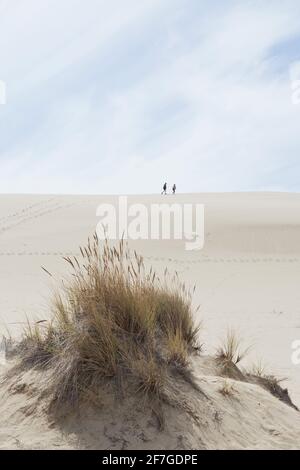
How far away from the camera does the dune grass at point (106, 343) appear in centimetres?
390

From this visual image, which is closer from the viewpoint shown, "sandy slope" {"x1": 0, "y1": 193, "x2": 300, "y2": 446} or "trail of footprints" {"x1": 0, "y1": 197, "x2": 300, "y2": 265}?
"sandy slope" {"x1": 0, "y1": 193, "x2": 300, "y2": 446}

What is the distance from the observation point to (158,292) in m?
5.24

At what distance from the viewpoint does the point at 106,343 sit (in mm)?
3963

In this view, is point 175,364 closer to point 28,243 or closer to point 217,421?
point 217,421

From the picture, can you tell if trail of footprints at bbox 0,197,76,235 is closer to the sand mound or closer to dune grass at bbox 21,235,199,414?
dune grass at bbox 21,235,199,414

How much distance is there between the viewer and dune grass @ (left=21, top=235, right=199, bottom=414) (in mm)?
3898

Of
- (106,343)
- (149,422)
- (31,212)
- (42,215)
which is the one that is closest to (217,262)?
(42,215)

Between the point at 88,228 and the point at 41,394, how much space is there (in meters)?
22.4

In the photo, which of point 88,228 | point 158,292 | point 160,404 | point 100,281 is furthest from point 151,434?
point 88,228

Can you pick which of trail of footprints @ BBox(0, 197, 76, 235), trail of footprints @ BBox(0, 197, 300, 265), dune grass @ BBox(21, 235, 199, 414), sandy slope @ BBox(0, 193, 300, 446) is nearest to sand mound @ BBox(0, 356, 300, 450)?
dune grass @ BBox(21, 235, 199, 414)

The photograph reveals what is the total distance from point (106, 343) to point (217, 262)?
16.2 meters

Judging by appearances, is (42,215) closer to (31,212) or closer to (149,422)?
(31,212)

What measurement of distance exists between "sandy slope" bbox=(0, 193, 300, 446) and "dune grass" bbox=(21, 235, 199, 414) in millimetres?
987

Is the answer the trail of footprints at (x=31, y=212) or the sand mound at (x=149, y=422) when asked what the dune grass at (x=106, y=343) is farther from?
the trail of footprints at (x=31, y=212)
